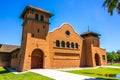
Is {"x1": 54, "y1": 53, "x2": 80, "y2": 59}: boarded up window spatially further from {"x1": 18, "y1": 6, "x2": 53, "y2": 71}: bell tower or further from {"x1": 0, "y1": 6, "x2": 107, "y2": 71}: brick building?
{"x1": 18, "y1": 6, "x2": 53, "y2": 71}: bell tower

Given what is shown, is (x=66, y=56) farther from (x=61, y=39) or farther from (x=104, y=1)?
(x=104, y=1)

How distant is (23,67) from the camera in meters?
22.6

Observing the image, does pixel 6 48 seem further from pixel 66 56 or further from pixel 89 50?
pixel 89 50

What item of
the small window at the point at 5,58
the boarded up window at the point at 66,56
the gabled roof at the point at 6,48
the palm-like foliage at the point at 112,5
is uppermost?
the palm-like foliage at the point at 112,5

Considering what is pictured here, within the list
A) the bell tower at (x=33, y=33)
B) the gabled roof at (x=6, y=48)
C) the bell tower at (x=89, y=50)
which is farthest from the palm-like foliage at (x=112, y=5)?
the gabled roof at (x=6, y=48)

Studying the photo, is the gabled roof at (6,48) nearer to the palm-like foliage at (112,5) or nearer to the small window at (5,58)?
the small window at (5,58)

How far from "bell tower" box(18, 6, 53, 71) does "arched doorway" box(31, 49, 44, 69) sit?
1.13 metres

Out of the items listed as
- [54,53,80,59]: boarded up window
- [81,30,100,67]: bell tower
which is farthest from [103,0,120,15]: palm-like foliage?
[81,30,100,67]: bell tower

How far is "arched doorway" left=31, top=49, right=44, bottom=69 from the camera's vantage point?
84.3 ft

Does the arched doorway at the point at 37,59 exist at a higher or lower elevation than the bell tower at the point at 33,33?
lower

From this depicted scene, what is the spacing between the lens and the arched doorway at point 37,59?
25.7m

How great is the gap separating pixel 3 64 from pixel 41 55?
16813 millimetres

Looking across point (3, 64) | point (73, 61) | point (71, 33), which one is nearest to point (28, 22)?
point (71, 33)

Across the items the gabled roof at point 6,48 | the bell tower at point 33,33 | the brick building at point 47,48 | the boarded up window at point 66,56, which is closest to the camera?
the bell tower at point 33,33
